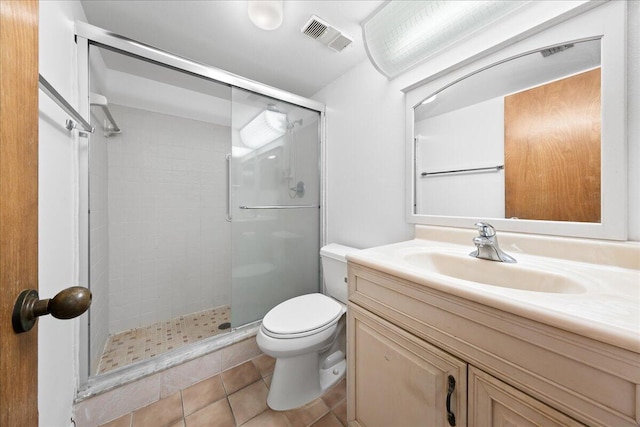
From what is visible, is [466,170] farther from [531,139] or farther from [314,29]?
[314,29]

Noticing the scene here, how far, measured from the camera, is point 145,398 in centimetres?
121

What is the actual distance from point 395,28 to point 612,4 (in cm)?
78

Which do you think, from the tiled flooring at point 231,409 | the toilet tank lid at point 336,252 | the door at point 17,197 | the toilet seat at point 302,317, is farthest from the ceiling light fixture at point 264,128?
the tiled flooring at point 231,409

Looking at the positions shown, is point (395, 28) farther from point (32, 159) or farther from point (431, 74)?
point (32, 159)

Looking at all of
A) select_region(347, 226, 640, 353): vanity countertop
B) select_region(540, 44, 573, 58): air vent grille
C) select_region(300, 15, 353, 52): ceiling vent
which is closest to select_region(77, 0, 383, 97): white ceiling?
select_region(300, 15, 353, 52): ceiling vent

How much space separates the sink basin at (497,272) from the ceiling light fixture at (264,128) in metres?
1.33

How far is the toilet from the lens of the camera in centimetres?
115

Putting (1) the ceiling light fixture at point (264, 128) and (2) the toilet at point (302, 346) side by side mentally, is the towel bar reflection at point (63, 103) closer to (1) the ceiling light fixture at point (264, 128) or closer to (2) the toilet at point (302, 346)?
(1) the ceiling light fixture at point (264, 128)

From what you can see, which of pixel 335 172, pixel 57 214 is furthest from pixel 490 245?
pixel 57 214

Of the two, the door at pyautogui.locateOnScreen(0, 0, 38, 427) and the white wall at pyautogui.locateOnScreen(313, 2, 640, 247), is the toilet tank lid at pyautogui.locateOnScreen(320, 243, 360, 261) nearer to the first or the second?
the white wall at pyautogui.locateOnScreen(313, 2, 640, 247)

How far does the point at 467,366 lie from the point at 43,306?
903mm

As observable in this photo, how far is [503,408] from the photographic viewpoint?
1.82ft

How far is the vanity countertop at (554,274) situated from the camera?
45 cm

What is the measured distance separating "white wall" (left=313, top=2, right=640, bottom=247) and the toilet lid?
0.51 m
